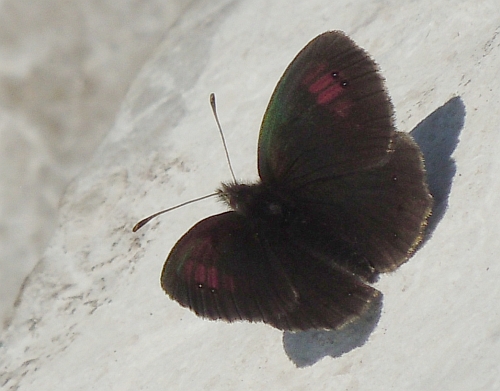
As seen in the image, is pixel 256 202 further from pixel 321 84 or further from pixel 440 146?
pixel 440 146

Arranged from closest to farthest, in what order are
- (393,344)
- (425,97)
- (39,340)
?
(393,344)
(425,97)
(39,340)

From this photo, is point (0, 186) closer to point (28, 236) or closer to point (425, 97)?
point (28, 236)

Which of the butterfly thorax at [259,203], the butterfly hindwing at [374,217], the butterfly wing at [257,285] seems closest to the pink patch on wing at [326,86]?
the butterfly hindwing at [374,217]

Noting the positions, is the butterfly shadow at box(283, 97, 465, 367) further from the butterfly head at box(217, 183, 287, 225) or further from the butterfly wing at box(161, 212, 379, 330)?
the butterfly head at box(217, 183, 287, 225)

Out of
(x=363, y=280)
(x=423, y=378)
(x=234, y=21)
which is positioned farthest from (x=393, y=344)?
(x=234, y=21)

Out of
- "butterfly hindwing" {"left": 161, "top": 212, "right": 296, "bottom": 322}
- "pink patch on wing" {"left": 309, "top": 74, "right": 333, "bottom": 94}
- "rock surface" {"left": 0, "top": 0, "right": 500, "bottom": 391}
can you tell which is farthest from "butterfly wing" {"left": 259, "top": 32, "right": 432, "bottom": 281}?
"rock surface" {"left": 0, "top": 0, "right": 500, "bottom": 391}

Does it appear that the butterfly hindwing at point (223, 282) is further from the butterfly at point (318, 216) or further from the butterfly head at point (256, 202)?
the butterfly head at point (256, 202)

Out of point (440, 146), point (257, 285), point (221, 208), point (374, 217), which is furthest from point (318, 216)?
point (221, 208)
